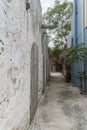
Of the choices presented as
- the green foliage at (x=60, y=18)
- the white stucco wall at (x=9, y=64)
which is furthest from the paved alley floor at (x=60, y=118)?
the green foliage at (x=60, y=18)

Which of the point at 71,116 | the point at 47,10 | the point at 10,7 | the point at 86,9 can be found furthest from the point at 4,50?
the point at 47,10

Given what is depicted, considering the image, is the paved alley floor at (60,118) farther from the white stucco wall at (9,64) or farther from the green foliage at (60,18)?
the green foliage at (60,18)

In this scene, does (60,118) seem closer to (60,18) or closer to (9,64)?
(9,64)

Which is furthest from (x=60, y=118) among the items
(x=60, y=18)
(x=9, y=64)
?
(x=60, y=18)

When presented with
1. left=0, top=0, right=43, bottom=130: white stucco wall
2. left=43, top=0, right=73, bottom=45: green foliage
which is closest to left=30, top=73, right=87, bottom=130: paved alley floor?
left=0, top=0, right=43, bottom=130: white stucco wall

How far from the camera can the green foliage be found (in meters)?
23.0

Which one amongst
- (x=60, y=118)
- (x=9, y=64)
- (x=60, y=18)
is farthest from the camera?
(x=60, y=18)

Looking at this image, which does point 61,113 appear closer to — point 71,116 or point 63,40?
point 71,116

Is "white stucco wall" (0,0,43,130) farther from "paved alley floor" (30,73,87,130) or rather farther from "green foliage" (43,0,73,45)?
"green foliage" (43,0,73,45)

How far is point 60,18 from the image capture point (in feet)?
76.6

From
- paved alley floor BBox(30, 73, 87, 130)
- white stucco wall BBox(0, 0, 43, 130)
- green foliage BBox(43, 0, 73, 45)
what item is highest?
green foliage BBox(43, 0, 73, 45)

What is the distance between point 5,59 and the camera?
2.48 metres

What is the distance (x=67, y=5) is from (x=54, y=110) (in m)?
19.5

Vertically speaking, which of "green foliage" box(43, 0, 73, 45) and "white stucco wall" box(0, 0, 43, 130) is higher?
"green foliage" box(43, 0, 73, 45)
